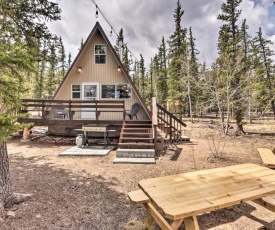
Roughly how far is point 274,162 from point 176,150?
4192mm

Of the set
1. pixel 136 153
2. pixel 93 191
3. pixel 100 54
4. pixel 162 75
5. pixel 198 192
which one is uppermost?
pixel 162 75

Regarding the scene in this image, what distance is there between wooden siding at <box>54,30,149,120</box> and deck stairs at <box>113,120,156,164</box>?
2.25 m

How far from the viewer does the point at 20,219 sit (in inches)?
117

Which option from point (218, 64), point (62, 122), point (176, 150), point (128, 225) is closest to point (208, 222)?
point (128, 225)

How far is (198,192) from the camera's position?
2.40m

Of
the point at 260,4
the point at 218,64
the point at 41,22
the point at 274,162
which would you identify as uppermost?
the point at 260,4

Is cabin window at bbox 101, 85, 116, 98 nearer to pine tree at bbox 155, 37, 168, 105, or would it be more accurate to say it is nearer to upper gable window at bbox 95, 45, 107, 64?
upper gable window at bbox 95, 45, 107, 64

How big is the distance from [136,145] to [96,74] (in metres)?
5.87

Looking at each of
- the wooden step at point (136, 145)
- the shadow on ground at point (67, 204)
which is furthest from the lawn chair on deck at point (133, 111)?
the shadow on ground at point (67, 204)

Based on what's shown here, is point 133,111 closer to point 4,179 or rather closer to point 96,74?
point 96,74

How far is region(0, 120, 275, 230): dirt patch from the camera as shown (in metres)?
3.05

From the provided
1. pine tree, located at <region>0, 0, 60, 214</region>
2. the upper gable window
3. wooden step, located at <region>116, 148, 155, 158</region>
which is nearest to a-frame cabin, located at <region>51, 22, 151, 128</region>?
the upper gable window

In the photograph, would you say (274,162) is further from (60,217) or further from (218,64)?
(218,64)

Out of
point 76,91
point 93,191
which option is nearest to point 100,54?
point 76,91
